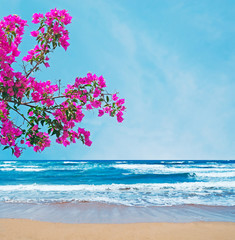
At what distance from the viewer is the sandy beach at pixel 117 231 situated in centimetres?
566

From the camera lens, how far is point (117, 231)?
19.7ft

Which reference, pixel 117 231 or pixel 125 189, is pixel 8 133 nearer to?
pixel 117 231

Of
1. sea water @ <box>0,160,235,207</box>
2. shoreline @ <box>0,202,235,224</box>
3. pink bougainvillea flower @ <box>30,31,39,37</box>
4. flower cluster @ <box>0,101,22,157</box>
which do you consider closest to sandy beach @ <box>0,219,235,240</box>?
shoreline @ <box>0,202,235,224</box>

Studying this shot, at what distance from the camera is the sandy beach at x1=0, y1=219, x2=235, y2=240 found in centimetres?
566

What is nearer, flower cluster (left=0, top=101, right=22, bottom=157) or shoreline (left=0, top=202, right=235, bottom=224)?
flower cluster (left=0, top=101, right=22, bottom=157)

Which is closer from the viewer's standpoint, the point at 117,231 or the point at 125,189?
the point at 117,231

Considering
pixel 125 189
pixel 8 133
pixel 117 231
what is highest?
pixel 8 133

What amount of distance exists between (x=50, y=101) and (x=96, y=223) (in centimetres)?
429

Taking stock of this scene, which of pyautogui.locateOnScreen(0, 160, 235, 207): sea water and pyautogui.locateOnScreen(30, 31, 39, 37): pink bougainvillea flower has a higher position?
pyautogui.locateOnScreen(30, 31, 39, 37): pink bougainvillea flower

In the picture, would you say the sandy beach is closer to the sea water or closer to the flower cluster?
the flower cluster

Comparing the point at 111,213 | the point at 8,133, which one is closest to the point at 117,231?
the point at 111,213

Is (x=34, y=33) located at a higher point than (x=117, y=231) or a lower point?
higher

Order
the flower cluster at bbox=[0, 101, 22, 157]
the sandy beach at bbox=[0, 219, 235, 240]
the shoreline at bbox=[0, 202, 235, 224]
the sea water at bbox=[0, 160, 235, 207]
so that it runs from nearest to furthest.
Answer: the flower cluster at bbox=[0, 101, 22, 157], the sandy beach at bbox=[0, 219, 235, 240], the shoreline at bbox=[0, 202, 235, 224], the sea water at bbox=[0, 160, 235, 207]

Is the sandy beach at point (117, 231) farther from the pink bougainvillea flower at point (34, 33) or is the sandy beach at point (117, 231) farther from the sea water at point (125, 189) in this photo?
the pink bougainvillea flower at point (34, 33)
